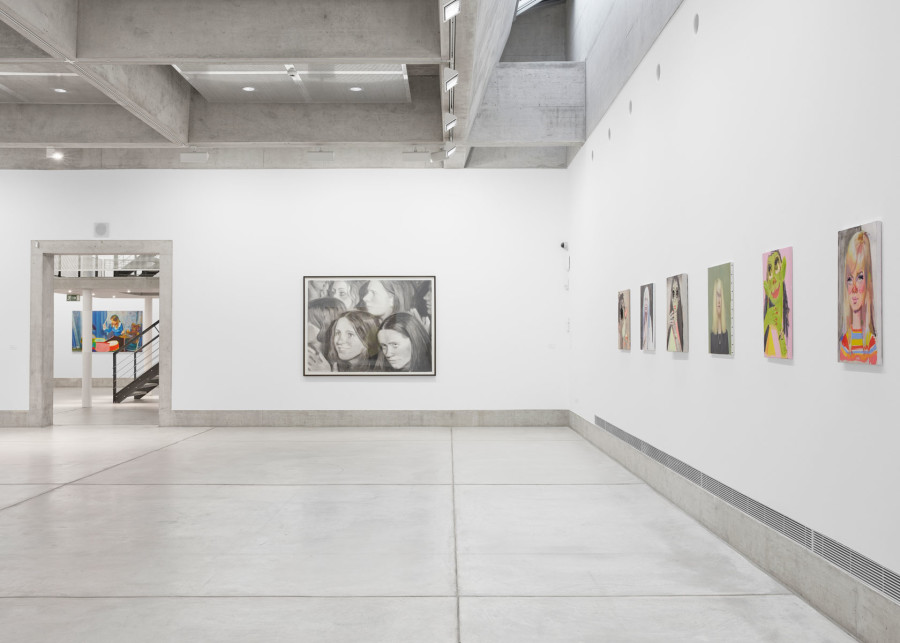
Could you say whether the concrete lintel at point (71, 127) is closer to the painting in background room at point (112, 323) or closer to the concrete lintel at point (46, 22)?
the concrete lintel at point (46, 22)

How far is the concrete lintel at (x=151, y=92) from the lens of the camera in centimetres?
1040

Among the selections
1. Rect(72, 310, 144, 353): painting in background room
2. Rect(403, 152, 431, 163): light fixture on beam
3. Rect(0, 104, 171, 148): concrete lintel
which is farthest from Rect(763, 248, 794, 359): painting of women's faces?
Rect(72, 310, 144, 353): painting in background room

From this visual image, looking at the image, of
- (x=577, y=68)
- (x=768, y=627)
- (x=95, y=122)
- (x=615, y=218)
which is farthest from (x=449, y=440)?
(x=768, y=627)

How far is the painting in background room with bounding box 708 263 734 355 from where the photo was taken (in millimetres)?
6906

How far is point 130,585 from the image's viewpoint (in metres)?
5.84

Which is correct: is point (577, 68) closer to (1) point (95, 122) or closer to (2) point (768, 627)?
(1) point (95, 122)

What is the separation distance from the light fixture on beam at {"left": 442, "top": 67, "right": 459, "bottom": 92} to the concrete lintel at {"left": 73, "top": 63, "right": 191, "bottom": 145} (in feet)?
14.4

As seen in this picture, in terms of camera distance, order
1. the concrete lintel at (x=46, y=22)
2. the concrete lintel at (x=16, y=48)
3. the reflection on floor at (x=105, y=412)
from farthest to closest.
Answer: the reflection on floor at (x=105, y=412) < the concrete lintel at (x=16, y=48) < the concrete lintel at (x=46, y=22)

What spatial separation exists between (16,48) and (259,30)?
3.01 m

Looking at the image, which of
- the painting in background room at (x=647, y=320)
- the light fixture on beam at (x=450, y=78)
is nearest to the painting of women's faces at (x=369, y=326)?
the light fixture on beam at (x=450, y=78)

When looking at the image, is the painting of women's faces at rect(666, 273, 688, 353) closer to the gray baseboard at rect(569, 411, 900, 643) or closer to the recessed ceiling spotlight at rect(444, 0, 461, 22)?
the gray baseboard at rect(569, 411, 900, 643)

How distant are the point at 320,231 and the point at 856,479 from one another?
1275cm

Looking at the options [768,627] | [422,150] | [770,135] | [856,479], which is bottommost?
[768,627]

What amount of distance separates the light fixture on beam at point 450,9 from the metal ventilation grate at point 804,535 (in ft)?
17.0
